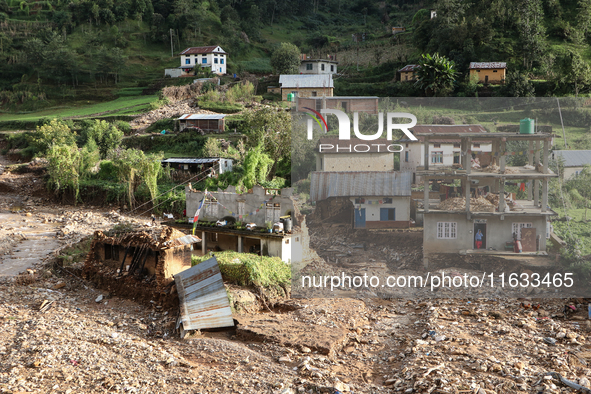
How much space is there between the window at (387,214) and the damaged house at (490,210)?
69cm

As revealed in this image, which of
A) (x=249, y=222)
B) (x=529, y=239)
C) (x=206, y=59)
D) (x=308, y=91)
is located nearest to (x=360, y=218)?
(x=529, y=239)

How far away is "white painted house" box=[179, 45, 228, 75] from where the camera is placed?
48.2 m

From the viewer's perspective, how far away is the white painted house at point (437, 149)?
12148 millimetres

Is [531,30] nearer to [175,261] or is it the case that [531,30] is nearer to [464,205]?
[464,205]

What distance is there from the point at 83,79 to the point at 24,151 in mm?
18172

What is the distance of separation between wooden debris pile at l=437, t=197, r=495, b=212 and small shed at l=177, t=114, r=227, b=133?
23033mm

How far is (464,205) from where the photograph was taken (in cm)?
1245

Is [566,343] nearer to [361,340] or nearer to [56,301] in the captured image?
[361,340]

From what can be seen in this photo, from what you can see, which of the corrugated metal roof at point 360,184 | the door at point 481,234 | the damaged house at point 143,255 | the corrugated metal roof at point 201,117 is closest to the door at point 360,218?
the corrugated metal roof at point 360,184

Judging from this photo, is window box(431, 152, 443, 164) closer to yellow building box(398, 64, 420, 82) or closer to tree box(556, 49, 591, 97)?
tree box(556, 49, 591, 97)

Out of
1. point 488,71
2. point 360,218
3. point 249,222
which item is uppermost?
point 488,71

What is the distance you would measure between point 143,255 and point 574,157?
1059 cm

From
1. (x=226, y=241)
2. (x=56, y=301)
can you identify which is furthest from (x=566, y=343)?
(x=56, y=301)

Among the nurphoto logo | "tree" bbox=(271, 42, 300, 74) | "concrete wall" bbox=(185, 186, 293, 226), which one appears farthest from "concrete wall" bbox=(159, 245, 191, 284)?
"tree" bbox=(271, 42, 300, 74)
